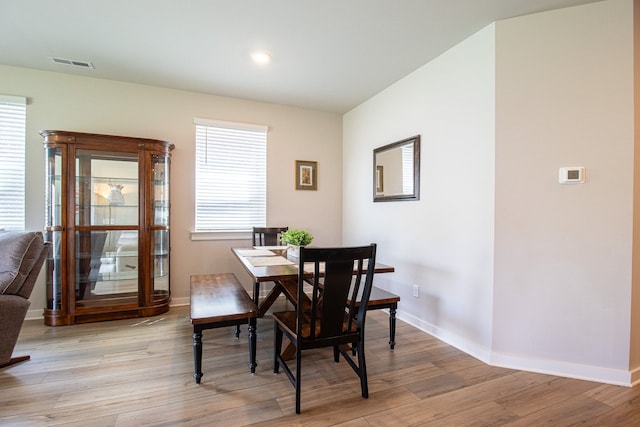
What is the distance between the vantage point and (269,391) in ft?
6.21

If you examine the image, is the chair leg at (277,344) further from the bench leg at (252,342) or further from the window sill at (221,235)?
the window sill at (221,235)

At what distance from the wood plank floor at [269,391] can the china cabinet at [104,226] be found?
558 millimetres

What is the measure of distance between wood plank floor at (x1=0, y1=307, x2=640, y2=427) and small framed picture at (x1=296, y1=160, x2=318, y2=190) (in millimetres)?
→ 2244

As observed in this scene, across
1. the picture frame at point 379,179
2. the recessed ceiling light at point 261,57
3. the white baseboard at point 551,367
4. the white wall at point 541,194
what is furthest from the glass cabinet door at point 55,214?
the white baseboard at point 551,367

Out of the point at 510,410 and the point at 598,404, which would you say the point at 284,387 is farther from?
the point at 598,404

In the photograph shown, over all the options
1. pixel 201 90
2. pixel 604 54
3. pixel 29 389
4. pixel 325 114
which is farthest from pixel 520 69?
pixel 29 389

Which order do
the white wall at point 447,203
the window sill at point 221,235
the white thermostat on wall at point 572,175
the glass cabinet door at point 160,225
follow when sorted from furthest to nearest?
the window sill at point 221,235, the glass cabinet door at point 160,225, the white wall at point 447,203, the white thermostat on wall at point 572,175

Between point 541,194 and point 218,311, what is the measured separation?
8.04ft

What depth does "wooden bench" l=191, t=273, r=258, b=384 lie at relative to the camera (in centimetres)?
195

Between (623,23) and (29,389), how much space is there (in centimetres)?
452

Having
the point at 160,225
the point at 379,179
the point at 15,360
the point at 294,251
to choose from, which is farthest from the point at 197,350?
the point at 379,179

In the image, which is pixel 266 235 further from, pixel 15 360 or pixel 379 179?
pixel 15 360

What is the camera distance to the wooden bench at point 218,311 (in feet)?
6.39

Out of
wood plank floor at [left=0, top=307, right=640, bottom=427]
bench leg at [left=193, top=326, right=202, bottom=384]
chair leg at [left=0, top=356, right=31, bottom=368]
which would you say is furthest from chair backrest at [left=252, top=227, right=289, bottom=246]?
chair leg at [left=0, top=356, right=31, bottom=368]
